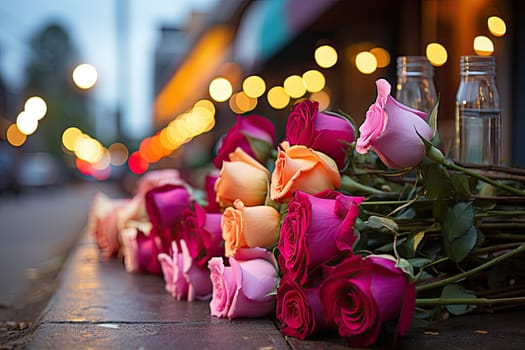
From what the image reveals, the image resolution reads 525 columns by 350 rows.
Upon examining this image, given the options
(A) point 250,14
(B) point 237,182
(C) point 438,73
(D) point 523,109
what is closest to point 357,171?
(B) point 237,182

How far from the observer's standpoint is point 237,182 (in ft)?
5.90

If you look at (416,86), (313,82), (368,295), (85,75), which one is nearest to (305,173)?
(368,295)

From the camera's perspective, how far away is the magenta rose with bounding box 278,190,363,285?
53.3 inches

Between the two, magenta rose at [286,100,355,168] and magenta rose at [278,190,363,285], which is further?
magenta rose at [286,100,355,168]

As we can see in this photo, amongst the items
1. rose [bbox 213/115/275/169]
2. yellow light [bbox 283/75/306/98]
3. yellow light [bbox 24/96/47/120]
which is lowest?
rose [bbox 213/115/275/169]

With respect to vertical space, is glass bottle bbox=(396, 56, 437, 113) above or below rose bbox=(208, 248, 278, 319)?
above

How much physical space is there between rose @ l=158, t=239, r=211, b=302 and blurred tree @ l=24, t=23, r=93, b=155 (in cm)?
6709

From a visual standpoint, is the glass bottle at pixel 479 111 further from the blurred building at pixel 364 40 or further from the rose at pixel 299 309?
the rose at pixel 299 309

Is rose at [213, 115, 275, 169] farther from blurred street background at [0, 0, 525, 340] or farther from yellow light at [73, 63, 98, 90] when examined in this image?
yellow light at [73, 63, 98, 90]

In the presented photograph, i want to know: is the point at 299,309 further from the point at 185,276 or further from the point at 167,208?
the point at 167,208

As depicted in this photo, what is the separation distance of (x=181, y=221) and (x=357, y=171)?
627mm

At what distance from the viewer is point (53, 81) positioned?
72062 mm

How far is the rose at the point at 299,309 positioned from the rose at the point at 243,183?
0.35m

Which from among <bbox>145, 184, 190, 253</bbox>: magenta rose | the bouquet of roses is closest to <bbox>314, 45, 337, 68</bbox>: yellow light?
<bbox>145, 184, 190, 253</bbox>: magenta rose
